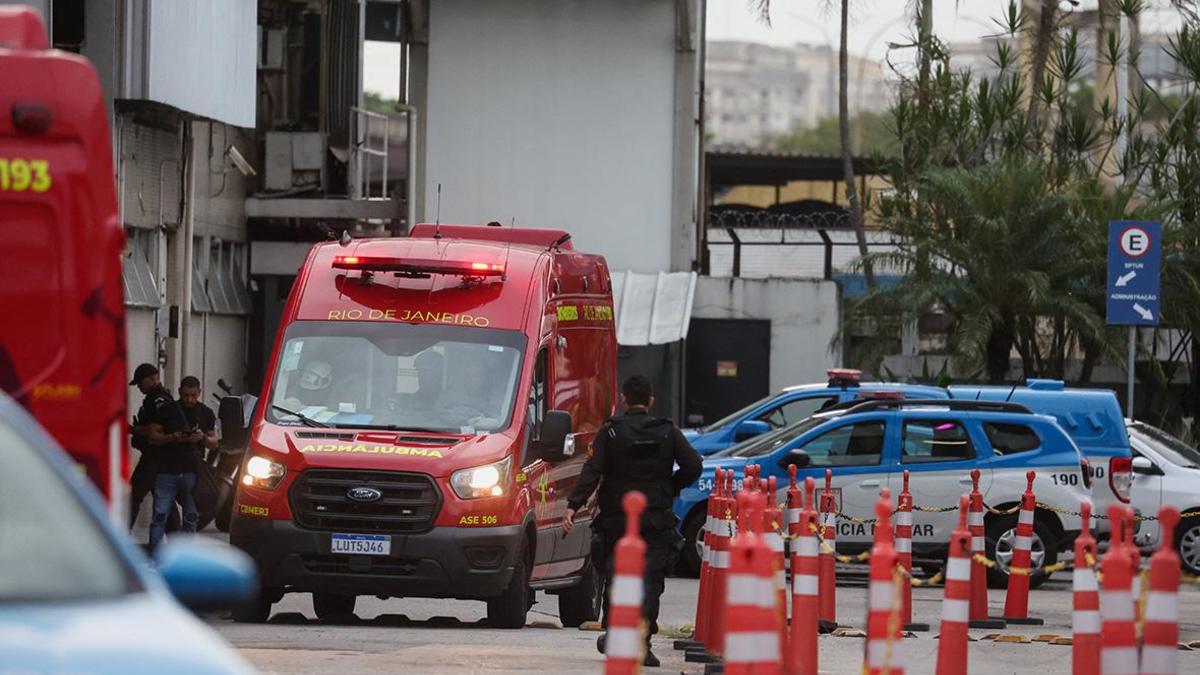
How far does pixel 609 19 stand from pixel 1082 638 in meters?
27.3

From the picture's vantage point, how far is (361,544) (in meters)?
14.9

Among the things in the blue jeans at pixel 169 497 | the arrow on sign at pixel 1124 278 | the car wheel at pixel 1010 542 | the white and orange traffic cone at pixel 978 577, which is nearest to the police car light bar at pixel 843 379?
the arrow on sign at pixel 1124 278

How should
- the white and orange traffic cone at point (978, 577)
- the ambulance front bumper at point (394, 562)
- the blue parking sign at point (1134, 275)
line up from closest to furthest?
1. the ambulance front bumper at point (394, 562)
2. the white and orange traffic cone at point (978, 577)
3. the blue parking sign at point (1134, 275)

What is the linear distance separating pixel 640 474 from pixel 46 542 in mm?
7431

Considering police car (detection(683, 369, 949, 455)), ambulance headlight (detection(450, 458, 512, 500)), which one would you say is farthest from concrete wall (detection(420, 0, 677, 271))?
ambulance headlight (detection(450, 458, 512, 500))

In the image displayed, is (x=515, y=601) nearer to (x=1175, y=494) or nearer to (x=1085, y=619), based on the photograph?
(x=1085, y=619)

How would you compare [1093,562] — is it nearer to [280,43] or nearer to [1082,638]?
[1082,638]

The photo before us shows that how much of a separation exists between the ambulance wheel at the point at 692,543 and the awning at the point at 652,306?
1093 cm

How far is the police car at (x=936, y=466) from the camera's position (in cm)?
2192

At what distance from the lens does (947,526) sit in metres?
21.9

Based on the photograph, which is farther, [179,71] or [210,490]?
[179,71]

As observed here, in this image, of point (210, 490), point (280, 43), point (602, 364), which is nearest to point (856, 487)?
point (602, 364)

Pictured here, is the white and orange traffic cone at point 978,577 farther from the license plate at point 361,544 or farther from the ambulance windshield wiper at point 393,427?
the license plate at point 361,544

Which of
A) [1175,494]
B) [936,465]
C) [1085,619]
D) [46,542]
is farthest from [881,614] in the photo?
[1175,494]
